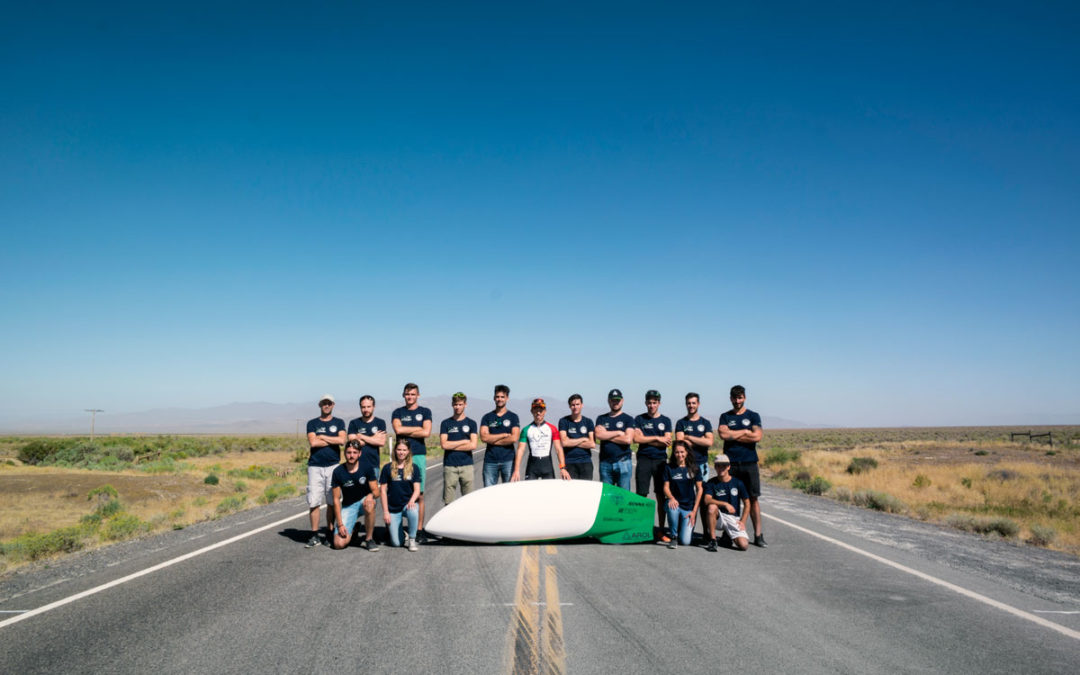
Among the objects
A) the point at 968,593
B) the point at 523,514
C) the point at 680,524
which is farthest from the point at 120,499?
the point at 968,593

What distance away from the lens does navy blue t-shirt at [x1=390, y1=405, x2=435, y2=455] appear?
30.6 feet

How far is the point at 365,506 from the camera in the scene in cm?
873

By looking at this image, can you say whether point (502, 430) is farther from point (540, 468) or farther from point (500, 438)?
point (540, 468)

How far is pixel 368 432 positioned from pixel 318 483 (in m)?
1.01

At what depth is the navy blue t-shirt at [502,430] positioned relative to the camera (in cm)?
952

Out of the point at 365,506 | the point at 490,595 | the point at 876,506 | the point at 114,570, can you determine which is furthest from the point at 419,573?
the point at 876,506

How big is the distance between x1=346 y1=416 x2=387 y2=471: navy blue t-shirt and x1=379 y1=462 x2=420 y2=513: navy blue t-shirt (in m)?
0.20

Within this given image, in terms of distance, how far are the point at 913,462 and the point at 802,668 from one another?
1379 inches

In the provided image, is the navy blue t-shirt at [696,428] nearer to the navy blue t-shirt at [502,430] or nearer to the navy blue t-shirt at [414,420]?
the navy blue t-shirt at [502,430]

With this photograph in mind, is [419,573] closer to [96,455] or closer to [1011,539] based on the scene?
[1011,539]

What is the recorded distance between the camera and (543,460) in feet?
31.3

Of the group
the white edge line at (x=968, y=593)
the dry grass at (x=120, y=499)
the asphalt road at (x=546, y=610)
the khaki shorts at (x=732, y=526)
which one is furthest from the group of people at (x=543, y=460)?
the dry grass at (x=120, y=499)

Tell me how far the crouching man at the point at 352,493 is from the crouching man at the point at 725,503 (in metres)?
4.62

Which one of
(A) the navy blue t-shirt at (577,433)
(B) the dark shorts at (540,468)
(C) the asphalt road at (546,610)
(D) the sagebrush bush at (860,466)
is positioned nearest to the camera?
(C) the asphalt road at (546,610)
